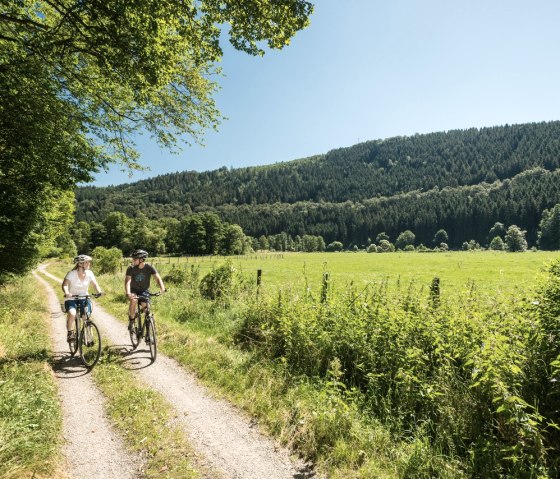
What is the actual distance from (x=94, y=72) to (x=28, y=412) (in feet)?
29.9

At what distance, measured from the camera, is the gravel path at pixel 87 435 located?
4.40 m

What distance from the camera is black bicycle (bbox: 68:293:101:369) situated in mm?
8094

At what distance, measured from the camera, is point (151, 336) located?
8.63m

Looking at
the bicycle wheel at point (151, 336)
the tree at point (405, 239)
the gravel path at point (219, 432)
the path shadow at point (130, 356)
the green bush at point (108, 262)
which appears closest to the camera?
the gravel path at point (219, 432)

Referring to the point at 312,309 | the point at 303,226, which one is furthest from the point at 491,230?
the point at 312,309

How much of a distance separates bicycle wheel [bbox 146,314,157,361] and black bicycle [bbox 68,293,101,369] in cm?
121

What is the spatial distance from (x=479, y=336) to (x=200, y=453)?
4.97m

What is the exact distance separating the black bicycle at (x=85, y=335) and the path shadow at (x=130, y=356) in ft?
1.60

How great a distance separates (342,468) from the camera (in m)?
4.39

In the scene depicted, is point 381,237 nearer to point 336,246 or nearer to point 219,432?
point 336,246

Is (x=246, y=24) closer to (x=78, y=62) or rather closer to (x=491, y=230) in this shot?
(x=78, y=62)

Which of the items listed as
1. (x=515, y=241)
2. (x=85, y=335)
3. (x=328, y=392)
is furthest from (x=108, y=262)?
(x=515, y=241)

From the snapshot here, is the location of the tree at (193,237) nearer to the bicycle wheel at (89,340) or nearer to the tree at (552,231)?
the bicycle wheel at (89,340)

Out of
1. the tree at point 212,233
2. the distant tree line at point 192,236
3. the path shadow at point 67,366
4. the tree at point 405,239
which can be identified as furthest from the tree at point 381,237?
the path shadow at point 67,366
